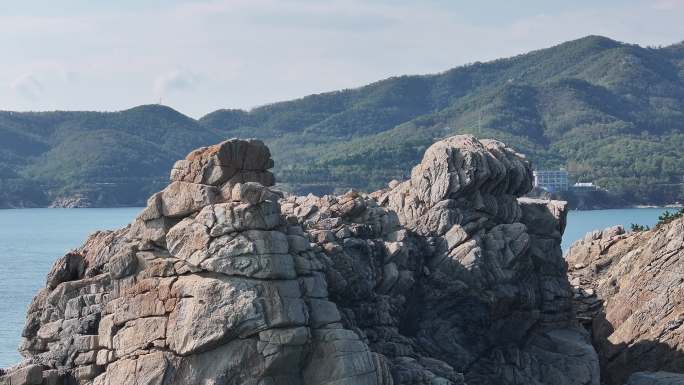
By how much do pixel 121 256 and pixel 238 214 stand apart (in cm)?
460

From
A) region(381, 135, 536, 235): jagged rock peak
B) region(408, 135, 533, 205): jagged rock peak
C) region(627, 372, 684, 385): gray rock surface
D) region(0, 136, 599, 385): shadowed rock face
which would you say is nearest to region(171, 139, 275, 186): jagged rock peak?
region(0, 136, 599, 385): shadowed rock face

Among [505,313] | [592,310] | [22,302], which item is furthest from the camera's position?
[22,302]

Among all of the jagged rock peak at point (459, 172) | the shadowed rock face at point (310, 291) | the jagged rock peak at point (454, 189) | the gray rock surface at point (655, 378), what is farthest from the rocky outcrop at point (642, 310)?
the jagged rock peak at point (459, 172)

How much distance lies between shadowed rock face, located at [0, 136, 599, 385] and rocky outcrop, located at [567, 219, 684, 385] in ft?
7.93

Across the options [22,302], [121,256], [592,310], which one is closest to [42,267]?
[22,302]

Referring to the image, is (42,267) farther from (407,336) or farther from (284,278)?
(284,278)

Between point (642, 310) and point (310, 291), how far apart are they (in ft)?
89.0

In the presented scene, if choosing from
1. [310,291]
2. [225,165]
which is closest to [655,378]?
[310,291]

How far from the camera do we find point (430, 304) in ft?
218

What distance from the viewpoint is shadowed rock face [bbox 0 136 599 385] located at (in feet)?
158

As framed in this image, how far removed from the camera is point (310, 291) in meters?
50.3

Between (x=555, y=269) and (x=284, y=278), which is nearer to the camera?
(x=284, y=278)

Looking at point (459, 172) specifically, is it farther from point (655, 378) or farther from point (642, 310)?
point (655, 378)

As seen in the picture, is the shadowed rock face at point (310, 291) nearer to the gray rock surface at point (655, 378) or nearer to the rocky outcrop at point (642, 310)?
the rocky outcrop at point (642, 310)
